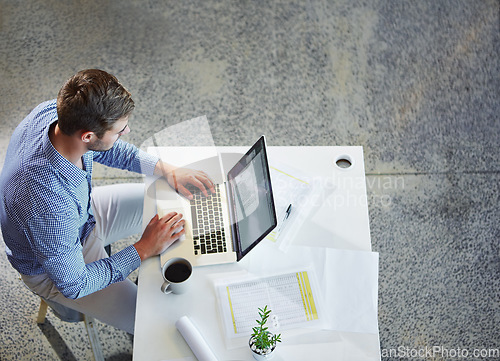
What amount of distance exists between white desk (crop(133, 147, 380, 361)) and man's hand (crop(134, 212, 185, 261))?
3cm

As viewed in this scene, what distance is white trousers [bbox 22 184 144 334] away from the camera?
5.05 feet

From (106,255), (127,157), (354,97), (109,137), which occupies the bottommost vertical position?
(106,255)

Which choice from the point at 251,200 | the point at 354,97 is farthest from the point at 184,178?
the point at 354,97

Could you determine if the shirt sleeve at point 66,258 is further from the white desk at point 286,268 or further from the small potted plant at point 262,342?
the small potted plant at point 262,342

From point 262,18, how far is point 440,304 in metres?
1.79

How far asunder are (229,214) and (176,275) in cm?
27

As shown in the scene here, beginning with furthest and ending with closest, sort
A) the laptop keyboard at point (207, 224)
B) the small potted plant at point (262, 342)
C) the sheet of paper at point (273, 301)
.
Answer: the laptop keyboard at point (207, 224) < the sheet of paper at point (273, 301) < the small potted plant at point (262, 342)

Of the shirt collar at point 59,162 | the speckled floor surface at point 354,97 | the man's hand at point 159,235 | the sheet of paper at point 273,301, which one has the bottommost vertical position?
the sheet of paper at point 273,301

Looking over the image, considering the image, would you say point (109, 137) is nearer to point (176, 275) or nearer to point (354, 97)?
point (176, 275)

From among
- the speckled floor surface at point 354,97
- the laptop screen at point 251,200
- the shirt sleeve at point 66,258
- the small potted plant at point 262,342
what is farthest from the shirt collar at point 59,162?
the speckled floor surface at point 354,97

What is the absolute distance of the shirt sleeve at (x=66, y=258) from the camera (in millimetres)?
1287

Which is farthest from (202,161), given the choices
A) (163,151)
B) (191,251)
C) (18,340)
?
(18,340)

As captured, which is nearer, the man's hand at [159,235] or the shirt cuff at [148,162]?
the man's hand at [159,235]

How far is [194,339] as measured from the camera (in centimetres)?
128
